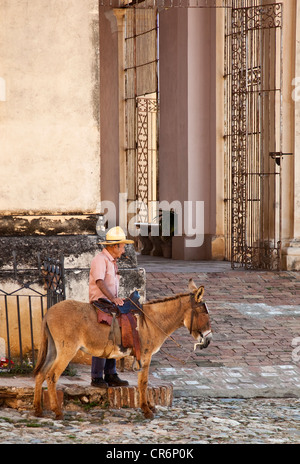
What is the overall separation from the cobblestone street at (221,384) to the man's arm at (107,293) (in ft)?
3.03

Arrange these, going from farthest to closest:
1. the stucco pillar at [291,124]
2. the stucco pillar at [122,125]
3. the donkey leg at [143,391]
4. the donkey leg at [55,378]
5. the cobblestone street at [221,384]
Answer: the stucco pillar at [122,125] < the stucco pillar at [291,124] < the donkey leg at [143,391] < the donkey leg at [55,378] < the cobblestone street at [221,384]

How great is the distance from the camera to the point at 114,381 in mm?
7660

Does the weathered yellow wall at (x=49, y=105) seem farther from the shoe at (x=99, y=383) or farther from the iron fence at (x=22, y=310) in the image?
the shoe at (x=99, y=383)

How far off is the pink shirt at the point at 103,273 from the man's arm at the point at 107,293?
0.04 meters

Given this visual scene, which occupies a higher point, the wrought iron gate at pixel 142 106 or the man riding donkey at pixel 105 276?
the wrought iron gate at pixel 142 106

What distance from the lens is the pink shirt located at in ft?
24.2

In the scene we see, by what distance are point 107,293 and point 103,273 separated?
0.18m

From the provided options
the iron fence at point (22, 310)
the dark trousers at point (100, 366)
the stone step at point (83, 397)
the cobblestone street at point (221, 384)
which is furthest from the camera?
the iron fence at point (22, 310)

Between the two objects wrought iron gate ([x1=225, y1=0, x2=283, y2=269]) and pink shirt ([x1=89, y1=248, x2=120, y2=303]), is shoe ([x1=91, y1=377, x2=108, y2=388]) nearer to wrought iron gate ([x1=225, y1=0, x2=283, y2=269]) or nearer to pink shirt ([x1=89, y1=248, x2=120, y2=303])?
pink shirt ([x1=89, y1=248, x2=120, y2=303])

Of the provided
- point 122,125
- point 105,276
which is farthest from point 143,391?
point 122,125

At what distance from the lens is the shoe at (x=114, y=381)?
301 inches

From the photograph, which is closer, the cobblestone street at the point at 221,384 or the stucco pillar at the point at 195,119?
the cobblestone street at the point at 221,384

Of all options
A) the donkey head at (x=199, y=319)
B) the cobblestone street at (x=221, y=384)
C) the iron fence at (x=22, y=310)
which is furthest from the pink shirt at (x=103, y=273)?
the iron fence at (x=22, y=310)

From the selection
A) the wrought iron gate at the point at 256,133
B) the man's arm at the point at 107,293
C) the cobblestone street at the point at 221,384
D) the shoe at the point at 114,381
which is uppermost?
the wrought iron gate at the point at 256,133
